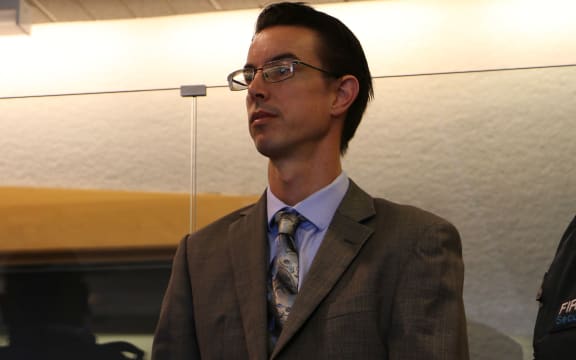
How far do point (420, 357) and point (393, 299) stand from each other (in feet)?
0.40

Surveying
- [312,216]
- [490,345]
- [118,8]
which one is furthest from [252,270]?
[118,8]

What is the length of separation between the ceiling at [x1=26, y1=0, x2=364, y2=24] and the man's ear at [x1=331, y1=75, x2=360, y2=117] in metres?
2.46

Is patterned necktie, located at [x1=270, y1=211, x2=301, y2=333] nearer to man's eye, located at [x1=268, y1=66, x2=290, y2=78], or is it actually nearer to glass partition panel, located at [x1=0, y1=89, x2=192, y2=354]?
man's eye, located at [x1=268, y1=66, x2=290, y2=78]

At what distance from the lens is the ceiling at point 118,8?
4.30 m

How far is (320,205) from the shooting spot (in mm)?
1754

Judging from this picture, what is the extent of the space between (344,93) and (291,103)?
0.15m

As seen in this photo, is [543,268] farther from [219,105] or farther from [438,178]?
[219,105]

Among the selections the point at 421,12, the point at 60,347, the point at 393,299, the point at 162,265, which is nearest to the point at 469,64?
the point at 421,12

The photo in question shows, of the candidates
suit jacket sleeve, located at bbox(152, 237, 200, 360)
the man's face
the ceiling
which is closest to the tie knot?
the man's face

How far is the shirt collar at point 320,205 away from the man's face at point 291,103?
0.08 m

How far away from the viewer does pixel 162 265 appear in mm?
2504

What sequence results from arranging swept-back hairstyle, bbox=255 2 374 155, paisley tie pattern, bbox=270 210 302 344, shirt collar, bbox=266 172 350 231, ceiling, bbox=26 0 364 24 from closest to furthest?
paisley tie pattern, bbox=270 210 302 344
shirt collar, bbox=266 172 350 231
swept-back hairstyle, bbox=255 2 374 155
ceiling, bbox=26 0 364 24

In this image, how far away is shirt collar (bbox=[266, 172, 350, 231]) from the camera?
1.74 meters

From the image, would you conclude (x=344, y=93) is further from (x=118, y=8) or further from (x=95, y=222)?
(x=118, y=8)
